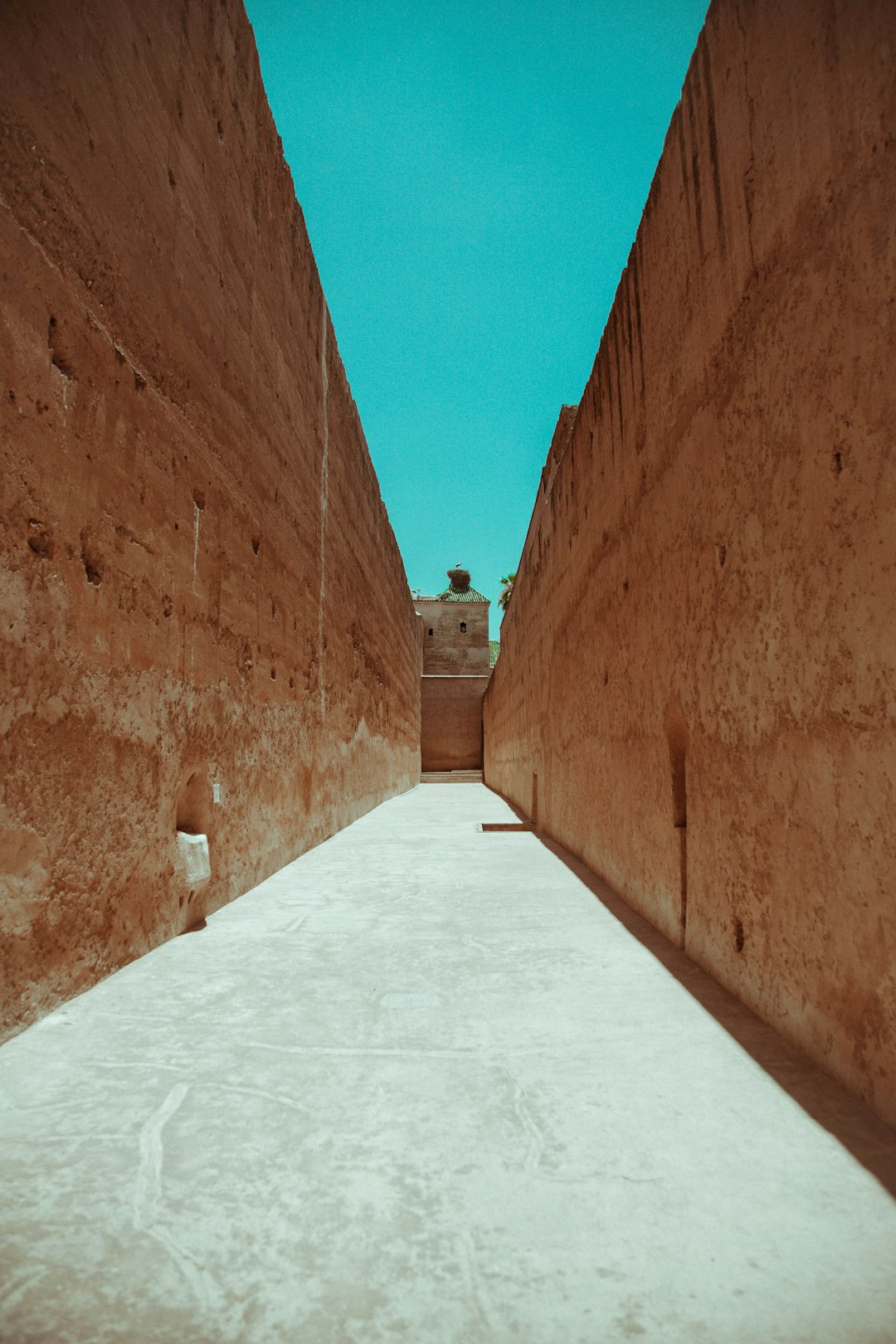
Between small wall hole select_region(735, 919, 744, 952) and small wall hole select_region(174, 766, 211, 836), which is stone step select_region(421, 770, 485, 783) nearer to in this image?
small wall hole select_region(174, 766, 211, 836)

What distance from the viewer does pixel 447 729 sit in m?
25.8

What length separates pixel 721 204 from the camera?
2.25m

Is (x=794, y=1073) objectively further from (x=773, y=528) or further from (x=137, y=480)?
(x=137, y=480)

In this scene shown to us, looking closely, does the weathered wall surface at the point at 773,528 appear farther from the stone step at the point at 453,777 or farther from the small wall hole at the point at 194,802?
the stone step at the point at 453,777

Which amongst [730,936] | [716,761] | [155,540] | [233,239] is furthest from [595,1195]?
[233,239]

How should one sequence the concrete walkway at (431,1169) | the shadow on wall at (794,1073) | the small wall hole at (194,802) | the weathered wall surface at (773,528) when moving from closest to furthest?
1. the concrete walkway at (431,1169)
2. the shadow on wall at (794,1073)
3. the weathered wall surface at (773,528)
4. the small wall hole at (194,802)

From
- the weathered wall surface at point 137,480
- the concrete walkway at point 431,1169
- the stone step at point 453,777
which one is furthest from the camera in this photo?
the stone step at point 453,777

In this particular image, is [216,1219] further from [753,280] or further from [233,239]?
[233,239]

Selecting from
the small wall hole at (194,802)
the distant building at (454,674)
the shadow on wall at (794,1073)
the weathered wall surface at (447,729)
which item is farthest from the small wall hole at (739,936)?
the weathered wall surface at (447,729)

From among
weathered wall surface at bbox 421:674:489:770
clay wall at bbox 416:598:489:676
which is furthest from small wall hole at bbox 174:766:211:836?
clay wall at bbox 416:598:489:676

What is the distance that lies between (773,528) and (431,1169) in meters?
1.62

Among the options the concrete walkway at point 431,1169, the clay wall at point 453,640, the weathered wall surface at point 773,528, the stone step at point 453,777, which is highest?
the clay wall at point 453,640

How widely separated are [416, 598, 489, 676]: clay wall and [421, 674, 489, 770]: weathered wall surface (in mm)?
5881

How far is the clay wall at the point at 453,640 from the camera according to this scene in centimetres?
3206
